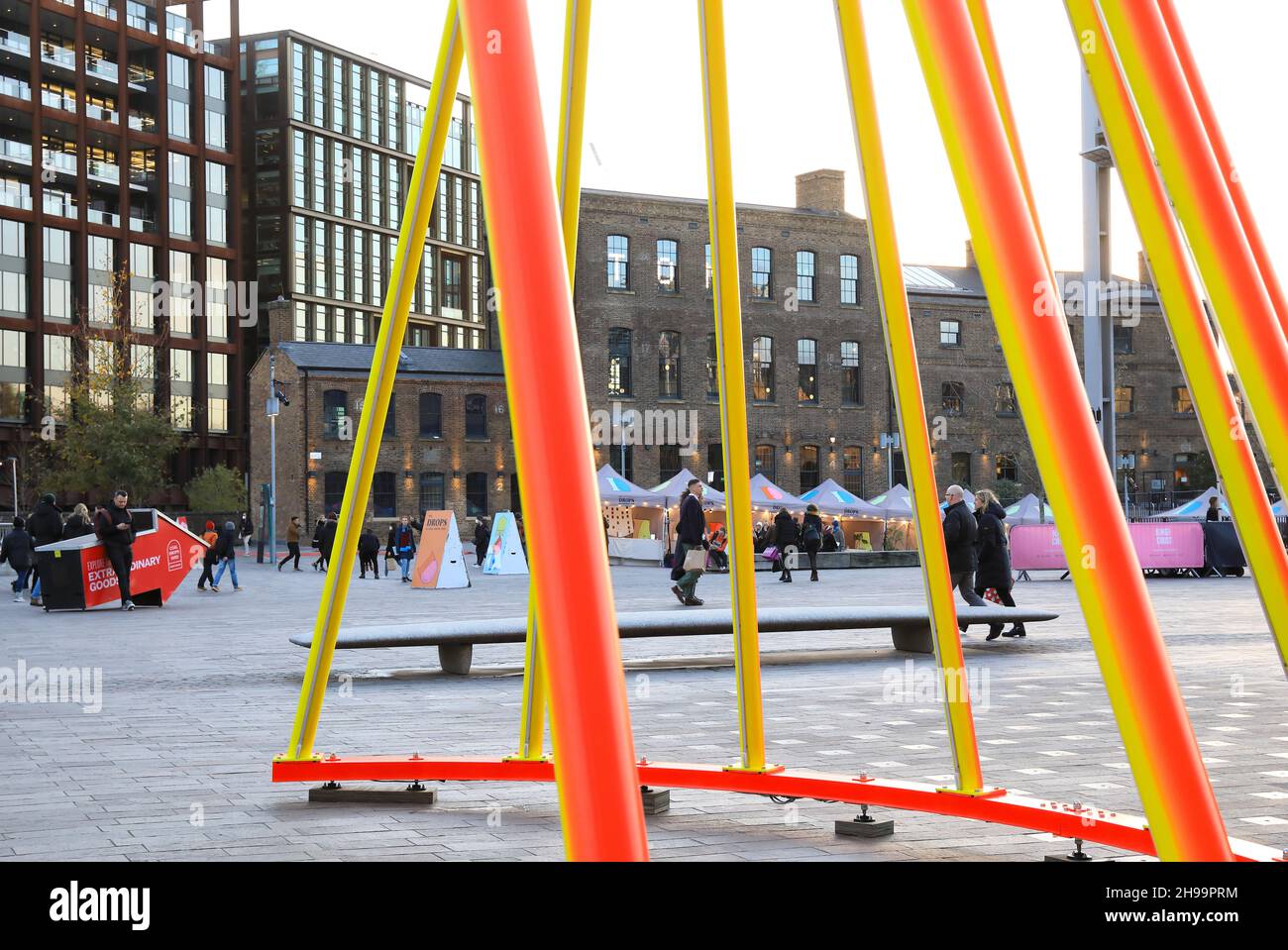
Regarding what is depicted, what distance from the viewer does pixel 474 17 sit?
1.92 metres

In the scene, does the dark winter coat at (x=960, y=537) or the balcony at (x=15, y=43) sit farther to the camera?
the balcony at (x=15, y=43)

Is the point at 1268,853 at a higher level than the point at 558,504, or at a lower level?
lower

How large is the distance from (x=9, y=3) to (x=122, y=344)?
17773 millimetres

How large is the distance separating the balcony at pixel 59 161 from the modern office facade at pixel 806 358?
25983 millimetres

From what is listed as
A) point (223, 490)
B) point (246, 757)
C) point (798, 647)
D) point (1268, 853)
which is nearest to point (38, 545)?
point (798, 647)

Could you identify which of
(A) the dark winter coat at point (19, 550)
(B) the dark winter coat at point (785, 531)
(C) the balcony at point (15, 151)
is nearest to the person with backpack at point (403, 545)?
(B) the dark winter coat at point (785, 531)

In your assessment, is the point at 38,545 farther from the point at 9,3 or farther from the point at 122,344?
the point at 9,3

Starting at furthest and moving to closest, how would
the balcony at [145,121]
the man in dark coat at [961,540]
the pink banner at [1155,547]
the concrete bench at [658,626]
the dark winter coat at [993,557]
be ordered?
the balcony at [145,121] → the pink banner at [1155,547] → the dark winter coat at [993,557] → the man in dark coat at [961,540] → the concrete bench at [658,626]

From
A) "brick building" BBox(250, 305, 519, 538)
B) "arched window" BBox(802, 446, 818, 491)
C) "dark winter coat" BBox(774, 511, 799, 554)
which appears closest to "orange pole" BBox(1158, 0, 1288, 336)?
"dark winter coat" BBox(774, 511, 799, 554)

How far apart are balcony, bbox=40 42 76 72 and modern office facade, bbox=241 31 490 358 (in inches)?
649

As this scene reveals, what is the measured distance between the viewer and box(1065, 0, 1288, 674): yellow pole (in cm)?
287

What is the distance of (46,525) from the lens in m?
21.9

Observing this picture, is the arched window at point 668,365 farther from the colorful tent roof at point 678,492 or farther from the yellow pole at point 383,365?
the yellow pole at point 383,365

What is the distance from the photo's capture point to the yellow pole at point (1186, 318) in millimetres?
2871
